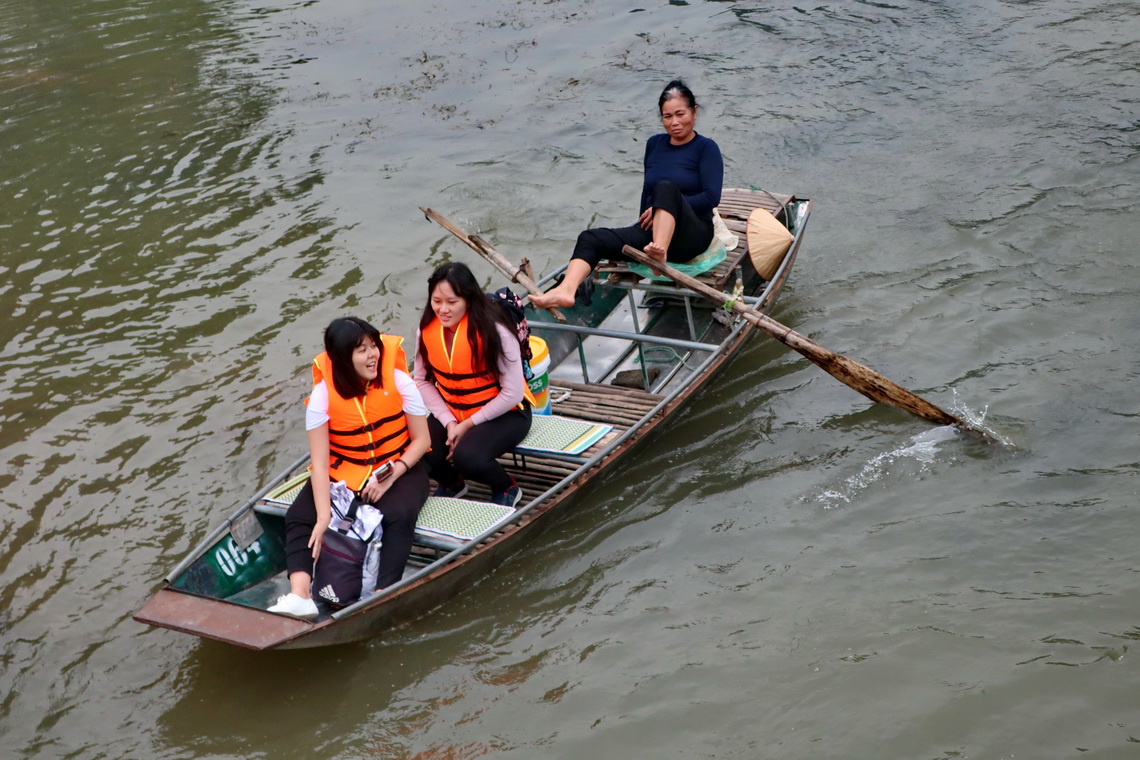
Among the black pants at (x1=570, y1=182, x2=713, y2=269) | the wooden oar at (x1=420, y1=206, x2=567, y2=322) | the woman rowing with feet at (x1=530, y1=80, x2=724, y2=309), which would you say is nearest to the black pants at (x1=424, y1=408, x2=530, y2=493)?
the wooden oar at (x1=420, y1=206, x2=567, y2=322)

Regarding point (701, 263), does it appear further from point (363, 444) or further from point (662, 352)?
point (363, 444)

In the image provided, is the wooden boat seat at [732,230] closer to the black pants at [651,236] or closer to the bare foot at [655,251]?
the black pants at [651,236]

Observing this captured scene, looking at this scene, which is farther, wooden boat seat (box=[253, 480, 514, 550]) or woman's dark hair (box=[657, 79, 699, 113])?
woman's dark hair (box=[657, 79, 699, 113])

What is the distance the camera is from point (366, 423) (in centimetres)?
585

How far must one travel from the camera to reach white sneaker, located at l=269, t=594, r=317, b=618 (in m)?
5.48

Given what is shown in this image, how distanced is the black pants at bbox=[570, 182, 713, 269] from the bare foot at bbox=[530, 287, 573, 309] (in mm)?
554

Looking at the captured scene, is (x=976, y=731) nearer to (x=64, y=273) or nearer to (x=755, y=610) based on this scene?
(x=755, y=610)

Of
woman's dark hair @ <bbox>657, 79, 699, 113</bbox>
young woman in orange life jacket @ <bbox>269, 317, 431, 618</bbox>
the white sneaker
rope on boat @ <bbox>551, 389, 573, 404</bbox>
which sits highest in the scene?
woman's dark hair @ <bbox>657, 79, 699, 113</bbox>

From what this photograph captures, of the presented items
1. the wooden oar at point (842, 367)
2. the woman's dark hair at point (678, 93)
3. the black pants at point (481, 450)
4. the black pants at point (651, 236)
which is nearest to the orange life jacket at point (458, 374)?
the black pants at point (481, 450)

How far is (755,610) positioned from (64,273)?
7672 mm

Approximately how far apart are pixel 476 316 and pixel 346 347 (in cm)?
86

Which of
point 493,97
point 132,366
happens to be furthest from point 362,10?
point 132,366

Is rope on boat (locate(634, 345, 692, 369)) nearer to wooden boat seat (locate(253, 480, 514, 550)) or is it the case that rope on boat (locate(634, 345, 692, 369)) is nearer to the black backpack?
the black backpack

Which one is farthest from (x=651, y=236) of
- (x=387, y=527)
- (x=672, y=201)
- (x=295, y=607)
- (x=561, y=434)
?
(x=295, y=607)
